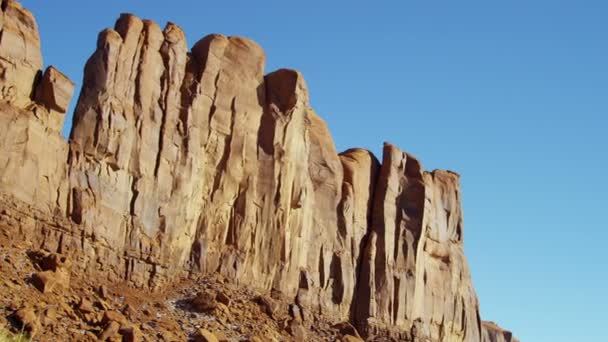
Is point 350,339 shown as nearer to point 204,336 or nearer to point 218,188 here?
point 218,188

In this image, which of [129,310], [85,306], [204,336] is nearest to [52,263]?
[85,306]

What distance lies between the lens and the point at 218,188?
6562 cm

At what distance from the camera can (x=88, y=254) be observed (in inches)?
2188

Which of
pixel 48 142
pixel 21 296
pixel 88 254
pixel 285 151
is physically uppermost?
pixel 285 151

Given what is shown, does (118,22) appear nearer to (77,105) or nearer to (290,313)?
(77,105)

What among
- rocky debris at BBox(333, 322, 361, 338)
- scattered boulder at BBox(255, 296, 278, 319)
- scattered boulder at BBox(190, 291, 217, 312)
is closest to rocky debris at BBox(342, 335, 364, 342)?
rocky debris at BBox(333, 322, 361, 338)

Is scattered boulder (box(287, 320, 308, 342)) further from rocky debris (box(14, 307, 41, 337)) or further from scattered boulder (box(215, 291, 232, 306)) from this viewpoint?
rocky debris (box(14, 307, 41, 337))

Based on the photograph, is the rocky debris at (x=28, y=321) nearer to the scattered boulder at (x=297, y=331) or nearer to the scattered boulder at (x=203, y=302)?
the scattered boulder at (x=203, y=302)

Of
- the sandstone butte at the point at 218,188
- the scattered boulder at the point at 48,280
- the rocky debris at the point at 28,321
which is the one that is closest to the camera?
the rocky debris at the point at 28,321

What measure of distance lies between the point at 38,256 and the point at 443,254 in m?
36.0

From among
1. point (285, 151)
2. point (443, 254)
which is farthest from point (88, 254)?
point (443, 254)

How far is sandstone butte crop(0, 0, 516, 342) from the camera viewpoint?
55.6m

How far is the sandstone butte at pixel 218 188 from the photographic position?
55.6 metres

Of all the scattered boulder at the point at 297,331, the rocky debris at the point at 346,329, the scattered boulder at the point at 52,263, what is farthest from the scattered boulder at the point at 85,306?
the rocky debris at the point at 346,329
